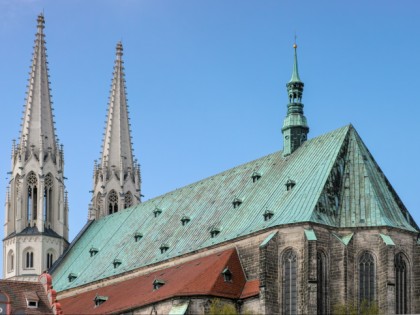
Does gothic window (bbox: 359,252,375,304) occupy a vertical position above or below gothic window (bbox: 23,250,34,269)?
below

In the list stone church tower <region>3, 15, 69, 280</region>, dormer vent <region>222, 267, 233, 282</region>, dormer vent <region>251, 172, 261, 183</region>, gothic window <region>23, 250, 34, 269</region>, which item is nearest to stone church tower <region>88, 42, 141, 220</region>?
stone church tower <region>3, 15, 69, 280</region>

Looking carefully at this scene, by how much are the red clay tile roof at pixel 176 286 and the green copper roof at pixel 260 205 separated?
5.75 ft

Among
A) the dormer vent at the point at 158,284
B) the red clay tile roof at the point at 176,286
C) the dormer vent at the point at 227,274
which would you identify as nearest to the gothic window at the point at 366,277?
the red clay tile roof at the point at 176,286

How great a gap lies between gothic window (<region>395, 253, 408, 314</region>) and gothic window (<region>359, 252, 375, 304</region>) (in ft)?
4.54

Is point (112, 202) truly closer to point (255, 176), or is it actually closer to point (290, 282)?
point (255, 176)

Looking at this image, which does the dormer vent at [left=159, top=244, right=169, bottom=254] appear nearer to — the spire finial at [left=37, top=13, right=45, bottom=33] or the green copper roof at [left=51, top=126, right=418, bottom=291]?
the green copper roof at [left=51, top=126, right=418, bottom=291]

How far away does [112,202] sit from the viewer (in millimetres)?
115938

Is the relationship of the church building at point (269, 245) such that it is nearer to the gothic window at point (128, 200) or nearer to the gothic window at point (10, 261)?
the gothic window at point (10, 261)

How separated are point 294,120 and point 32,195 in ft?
95.9

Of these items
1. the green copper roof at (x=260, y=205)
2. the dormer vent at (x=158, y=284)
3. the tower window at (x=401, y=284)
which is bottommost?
the tower window at (x=401, y=284)

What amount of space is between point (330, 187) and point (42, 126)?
36515mm

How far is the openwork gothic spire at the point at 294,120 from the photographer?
8912cm

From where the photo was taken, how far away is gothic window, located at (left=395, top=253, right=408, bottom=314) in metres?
79.0

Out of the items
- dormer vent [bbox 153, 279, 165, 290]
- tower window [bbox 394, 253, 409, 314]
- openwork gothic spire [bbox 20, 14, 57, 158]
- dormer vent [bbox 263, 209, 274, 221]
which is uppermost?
openwork gothic spire [bbox 20, 14, 57, 158]
